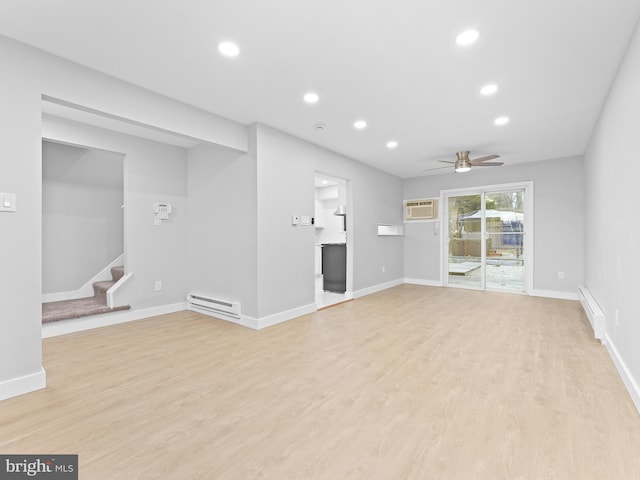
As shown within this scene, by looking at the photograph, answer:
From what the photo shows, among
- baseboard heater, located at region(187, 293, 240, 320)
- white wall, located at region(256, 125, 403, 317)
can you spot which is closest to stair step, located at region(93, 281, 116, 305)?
baseboard heater, located at region(187, 293, 240, 320)

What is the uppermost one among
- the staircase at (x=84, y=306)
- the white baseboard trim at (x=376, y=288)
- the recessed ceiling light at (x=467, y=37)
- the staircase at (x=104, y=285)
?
the recessed ceiling light at (x=467, y=37)

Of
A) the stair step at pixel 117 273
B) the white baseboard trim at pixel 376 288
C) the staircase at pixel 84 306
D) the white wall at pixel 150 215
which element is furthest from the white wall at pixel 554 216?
the staircase at pixel 84 306

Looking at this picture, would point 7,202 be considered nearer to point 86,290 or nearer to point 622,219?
point 86,290

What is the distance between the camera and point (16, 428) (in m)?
1.84

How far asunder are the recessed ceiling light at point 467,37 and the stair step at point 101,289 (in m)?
4.99

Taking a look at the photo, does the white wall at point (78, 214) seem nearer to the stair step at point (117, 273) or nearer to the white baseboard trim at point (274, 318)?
the stair step at point (117, 273)

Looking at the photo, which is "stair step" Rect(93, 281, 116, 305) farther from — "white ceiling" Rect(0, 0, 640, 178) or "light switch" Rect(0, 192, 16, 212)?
"white ceiling" Rect(0, 0, 640, 178)

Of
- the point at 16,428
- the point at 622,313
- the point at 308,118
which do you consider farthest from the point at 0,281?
the point at 622,313

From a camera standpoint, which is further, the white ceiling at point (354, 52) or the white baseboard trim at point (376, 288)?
the white baseboard trim at point (376, 288)

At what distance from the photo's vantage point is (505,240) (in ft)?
20.5

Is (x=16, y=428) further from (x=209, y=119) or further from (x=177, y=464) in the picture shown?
(x=209, y=119)

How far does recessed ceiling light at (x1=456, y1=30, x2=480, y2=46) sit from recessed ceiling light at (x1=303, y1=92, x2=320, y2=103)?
4.48 ft

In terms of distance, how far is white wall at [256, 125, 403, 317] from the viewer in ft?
12.9

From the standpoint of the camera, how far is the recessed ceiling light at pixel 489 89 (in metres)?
2.94
